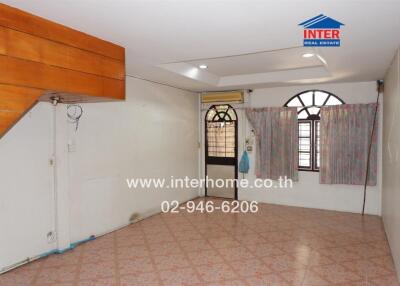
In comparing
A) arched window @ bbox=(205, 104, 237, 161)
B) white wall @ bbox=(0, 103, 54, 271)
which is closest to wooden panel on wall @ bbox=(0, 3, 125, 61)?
white wall @ bbox=(0, 103, 54, 271)

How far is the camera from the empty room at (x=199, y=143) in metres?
2.35

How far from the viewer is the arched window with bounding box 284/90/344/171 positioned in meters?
5.71

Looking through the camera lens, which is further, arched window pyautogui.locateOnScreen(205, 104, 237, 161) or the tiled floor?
arched window pyautogui.locateOnScreen(205, 104, 237, 161)

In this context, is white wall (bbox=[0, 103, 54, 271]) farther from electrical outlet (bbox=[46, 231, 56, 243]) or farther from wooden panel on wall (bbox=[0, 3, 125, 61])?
wooden panel on wall (bbox=[0, 3, 125, 61])

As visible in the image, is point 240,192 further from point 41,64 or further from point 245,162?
point 41,64

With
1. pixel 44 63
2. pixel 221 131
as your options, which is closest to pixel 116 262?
pixel 44 63

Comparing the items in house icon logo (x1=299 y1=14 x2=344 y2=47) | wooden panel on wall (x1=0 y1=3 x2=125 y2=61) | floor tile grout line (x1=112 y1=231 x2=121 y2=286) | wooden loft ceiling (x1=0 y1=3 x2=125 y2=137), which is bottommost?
floor tile grout line (x1=112 y1=231 x2=121 y2=286)

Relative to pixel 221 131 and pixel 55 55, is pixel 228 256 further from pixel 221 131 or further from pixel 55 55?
pixel 221 131

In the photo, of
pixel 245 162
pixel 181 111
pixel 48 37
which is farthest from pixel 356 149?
pixel 48 37

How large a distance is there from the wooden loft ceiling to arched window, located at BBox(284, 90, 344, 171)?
13.0 ft

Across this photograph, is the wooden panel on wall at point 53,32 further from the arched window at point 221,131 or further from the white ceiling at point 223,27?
the arched window at point 221,131

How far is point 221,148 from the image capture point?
669 centimetres

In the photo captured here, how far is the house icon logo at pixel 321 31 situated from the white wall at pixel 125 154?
9.37ft

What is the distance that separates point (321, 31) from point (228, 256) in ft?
8.61
